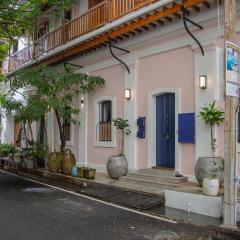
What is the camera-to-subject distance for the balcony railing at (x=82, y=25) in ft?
45.3

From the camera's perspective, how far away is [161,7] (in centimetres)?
1143

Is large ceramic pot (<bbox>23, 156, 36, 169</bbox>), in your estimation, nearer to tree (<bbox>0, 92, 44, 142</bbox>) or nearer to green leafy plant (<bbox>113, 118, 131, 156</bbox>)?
tree (<bbox>0, 92, 44, 142</bbox>)

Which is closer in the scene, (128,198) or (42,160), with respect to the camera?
(128,198)

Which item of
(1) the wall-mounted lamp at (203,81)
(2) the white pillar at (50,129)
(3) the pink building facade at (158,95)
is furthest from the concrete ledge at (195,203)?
(2) the white pillar at (50,129)

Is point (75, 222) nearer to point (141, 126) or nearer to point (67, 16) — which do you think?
point (141, 126)

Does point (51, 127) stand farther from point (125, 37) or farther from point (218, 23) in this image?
point (218, 23)

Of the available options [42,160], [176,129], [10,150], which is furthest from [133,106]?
[10,150]

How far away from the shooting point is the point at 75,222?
8.20 metres

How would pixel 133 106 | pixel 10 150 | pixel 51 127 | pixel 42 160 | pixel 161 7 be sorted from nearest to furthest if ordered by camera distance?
pixel 161 7, pixel 133 106, pixel 42 160, pixel 51 127, pixel 10 150

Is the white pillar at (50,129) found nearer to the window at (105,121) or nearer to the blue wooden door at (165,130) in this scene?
the window at (105,121)

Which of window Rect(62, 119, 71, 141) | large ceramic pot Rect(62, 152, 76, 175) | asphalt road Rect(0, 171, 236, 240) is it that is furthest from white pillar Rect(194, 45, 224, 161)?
window Rect(62, 119, 71, 141)

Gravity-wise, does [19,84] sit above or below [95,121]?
above

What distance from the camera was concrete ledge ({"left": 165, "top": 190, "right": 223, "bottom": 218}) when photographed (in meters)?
8.50

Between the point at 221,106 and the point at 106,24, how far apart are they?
5.32 meters
